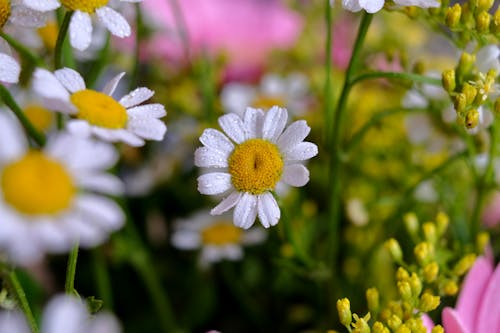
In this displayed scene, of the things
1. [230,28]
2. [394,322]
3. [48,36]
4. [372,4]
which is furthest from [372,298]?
[230,28]

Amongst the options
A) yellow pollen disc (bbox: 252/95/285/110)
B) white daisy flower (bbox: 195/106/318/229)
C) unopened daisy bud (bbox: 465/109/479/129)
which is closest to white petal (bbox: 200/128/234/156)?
white daisy flower (bbox: 195/106/318/229)

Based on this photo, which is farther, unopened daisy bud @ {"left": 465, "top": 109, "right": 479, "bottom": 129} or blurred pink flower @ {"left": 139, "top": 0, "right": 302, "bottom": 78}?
blurred pink flower @ {"left": 139, "top": 0, "right": 302, "bottom": 78}

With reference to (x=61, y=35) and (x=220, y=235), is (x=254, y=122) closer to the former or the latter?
(x=61, y=35)

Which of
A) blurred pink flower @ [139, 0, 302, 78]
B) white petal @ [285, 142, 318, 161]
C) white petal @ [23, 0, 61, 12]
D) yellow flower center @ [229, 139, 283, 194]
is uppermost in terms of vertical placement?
white petal @ [23, 0, 61, 12]

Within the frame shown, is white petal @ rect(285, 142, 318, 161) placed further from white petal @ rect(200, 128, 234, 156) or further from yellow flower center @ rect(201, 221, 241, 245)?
yellow flower center @ rect(201, 221, 241, 245)

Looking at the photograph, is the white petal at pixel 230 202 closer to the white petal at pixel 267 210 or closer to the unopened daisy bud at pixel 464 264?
the white petal at pixel 267 210

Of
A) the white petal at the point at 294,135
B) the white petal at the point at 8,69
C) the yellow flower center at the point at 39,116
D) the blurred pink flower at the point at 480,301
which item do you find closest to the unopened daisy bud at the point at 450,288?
the blurred pink flower at the point at 480,301
